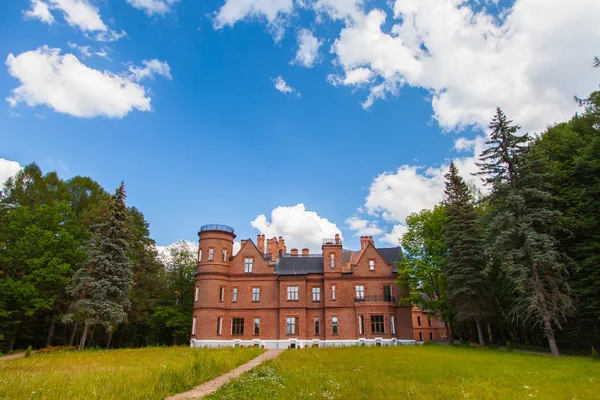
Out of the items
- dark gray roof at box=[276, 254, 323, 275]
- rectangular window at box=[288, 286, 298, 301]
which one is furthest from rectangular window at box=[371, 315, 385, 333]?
rectangular window at box=[288, 286, 298, 301]

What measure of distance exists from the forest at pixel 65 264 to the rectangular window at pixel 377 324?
72.7 ft

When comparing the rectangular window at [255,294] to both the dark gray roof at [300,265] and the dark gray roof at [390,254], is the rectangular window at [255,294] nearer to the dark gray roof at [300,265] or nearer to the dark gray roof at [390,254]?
the dark gray roof at [300,265]

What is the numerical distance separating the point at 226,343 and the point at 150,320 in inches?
469

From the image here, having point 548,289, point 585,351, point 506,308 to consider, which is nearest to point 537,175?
point 548,289

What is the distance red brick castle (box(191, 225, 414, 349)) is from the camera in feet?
120

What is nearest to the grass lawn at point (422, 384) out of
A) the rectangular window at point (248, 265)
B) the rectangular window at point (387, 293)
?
the rectangular window at point (387, 293)

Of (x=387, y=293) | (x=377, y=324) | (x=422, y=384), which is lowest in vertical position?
(x=422, y=384)

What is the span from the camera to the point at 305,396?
8.36 m

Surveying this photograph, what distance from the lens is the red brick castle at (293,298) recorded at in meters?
36.4

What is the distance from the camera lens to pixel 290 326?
37812mm

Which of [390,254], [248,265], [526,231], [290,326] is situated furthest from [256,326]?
[526,231]

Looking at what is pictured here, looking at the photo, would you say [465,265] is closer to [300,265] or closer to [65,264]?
[300,265]

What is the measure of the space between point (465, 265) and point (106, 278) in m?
29.9

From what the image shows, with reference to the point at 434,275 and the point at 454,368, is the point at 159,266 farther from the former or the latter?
the point at 454,368
